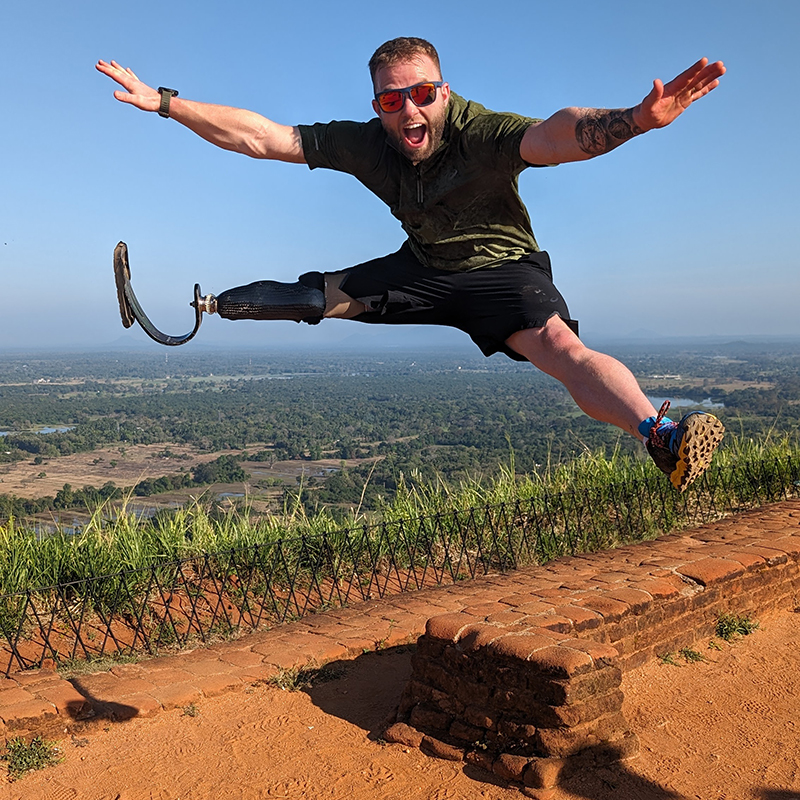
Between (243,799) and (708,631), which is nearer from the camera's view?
(243,799)

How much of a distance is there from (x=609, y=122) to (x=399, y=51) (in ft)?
3.14

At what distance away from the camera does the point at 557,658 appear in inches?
112

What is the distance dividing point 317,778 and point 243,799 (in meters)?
0.27

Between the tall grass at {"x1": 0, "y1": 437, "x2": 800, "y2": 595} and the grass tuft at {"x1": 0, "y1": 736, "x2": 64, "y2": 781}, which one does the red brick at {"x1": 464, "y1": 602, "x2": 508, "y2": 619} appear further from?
the tall grass at {"x1": 0, "y1": 437, "x2": 800, "y2": 595}

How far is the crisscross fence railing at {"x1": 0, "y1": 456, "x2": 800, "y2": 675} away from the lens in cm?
446

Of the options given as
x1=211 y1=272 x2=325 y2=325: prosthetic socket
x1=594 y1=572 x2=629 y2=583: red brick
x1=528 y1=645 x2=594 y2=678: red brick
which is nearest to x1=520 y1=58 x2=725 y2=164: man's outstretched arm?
x1=211 y1=272 x2=325 y2=325: prosthetic socket

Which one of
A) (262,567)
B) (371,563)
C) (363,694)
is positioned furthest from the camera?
(371,563)

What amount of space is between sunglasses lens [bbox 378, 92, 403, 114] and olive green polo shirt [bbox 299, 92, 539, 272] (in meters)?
0.21

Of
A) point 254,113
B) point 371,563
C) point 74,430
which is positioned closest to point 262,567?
point 371,563

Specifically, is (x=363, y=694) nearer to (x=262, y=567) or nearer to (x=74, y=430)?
(x=262, y=567)

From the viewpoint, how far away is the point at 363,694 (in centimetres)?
368

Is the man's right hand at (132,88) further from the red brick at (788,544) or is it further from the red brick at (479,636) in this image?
the red brick at (788,544)

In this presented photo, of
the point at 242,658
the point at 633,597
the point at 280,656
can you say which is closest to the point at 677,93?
the point at 633,597

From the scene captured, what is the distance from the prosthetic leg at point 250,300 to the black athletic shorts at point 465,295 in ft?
0.51
